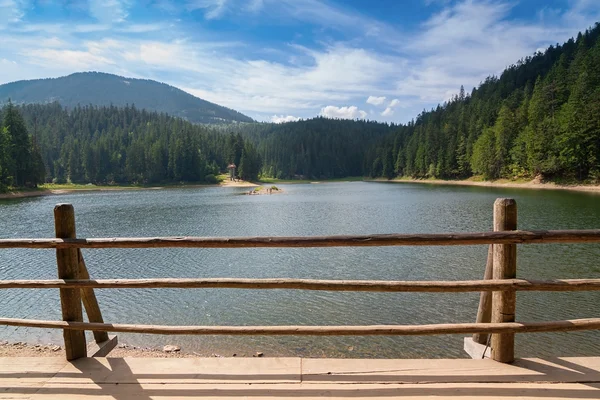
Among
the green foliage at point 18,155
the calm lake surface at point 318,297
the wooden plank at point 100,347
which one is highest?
the green foliage at point 18,155

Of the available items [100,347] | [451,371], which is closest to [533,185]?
[451,371]

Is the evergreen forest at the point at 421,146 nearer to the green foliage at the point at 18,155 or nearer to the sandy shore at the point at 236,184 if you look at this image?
the green foliage at the point at 18,155

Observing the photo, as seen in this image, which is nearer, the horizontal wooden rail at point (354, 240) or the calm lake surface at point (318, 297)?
the horizontal wooden rail at point (354, 240)

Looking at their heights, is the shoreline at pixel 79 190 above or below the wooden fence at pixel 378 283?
below

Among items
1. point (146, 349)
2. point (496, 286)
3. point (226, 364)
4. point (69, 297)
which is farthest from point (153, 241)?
point (146, 349)

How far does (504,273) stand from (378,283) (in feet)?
4.75

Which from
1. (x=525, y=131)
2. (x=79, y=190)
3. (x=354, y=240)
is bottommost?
(x=79, y=190)

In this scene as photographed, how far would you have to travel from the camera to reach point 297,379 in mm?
4172

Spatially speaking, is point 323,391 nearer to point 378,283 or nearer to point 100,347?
point 378,283

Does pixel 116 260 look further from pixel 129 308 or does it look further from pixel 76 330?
pixel 76 330

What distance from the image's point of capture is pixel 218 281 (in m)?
4.41

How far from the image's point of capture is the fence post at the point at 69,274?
4547mm

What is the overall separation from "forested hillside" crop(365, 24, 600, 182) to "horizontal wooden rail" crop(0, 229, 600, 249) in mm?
72635

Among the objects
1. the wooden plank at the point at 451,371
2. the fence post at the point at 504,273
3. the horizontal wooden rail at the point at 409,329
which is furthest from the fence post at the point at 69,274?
the fence post at the point at 504,273
